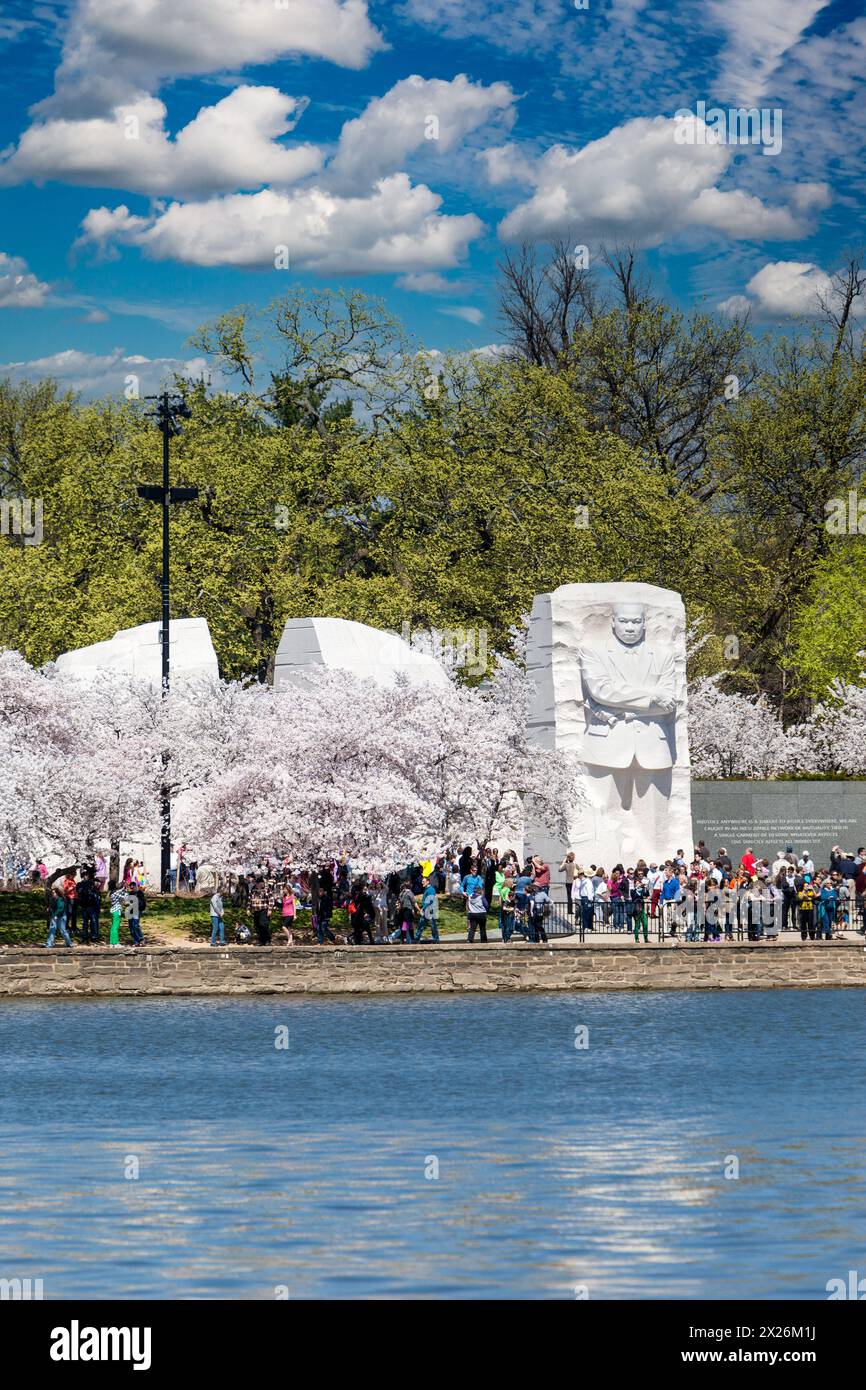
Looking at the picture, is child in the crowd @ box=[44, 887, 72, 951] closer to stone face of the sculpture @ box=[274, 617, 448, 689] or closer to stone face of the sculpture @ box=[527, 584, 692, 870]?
stone face of the sculpture @ box=[527, 584, 692, 870]

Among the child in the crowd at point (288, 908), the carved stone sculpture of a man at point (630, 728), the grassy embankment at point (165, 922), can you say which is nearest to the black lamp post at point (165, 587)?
the grassy embankment at point (165, 922)

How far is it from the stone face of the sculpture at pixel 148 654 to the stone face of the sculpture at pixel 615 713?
13.1 m

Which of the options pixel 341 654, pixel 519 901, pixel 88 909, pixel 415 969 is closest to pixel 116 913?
pixel 88 909

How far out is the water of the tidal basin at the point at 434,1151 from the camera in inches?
648

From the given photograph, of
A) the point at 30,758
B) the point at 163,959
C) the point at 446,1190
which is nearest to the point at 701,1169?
the point at 446,1190

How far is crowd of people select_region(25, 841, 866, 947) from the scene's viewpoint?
42.7 m

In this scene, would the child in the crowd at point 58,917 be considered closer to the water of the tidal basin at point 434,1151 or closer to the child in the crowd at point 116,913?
the child in the crowd at point 116,913

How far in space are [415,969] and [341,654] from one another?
19645 millimetres

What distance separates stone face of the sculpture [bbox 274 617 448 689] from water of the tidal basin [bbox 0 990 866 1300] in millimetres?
21168

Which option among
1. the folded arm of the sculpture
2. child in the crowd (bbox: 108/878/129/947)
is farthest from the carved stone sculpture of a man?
child in the crowd (bbox: 108/878/129/947)

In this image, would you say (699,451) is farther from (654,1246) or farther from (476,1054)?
(654,1246)

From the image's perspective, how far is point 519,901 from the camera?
141 feet
